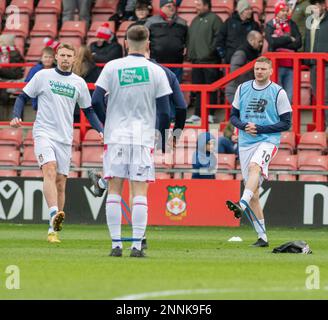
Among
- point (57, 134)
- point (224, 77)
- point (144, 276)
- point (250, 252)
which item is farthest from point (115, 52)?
point (144, 276)

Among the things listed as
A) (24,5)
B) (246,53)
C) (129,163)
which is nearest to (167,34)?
(246,53)

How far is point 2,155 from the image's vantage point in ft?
72.3

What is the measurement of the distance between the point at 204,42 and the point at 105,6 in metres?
3.47

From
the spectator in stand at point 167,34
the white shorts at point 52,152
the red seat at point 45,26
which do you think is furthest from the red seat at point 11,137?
the white shorts at point 52,152

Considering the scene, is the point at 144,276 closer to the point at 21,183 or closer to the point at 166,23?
the point at 21,183

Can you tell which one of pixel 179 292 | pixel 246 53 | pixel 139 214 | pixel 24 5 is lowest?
pixel 179 292

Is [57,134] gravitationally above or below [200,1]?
below

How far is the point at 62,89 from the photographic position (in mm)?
16172

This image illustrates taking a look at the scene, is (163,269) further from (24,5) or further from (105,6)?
(24,5)

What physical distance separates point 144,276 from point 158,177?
395 inches

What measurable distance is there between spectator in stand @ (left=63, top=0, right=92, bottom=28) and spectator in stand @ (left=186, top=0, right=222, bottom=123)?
3109 mm

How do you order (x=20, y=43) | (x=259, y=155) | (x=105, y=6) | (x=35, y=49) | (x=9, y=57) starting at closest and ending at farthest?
1. (x=259, y=155)
2. (x=9, y=57)
3. (x=35, y=49)
4. (x=20, y=43)
5. (x=105, y=6)

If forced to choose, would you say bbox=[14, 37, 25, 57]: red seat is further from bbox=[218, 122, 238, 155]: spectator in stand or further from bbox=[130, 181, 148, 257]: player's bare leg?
bbox=[130, 181, 148, 257]: player's bare leg

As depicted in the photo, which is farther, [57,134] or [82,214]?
[82,214]
